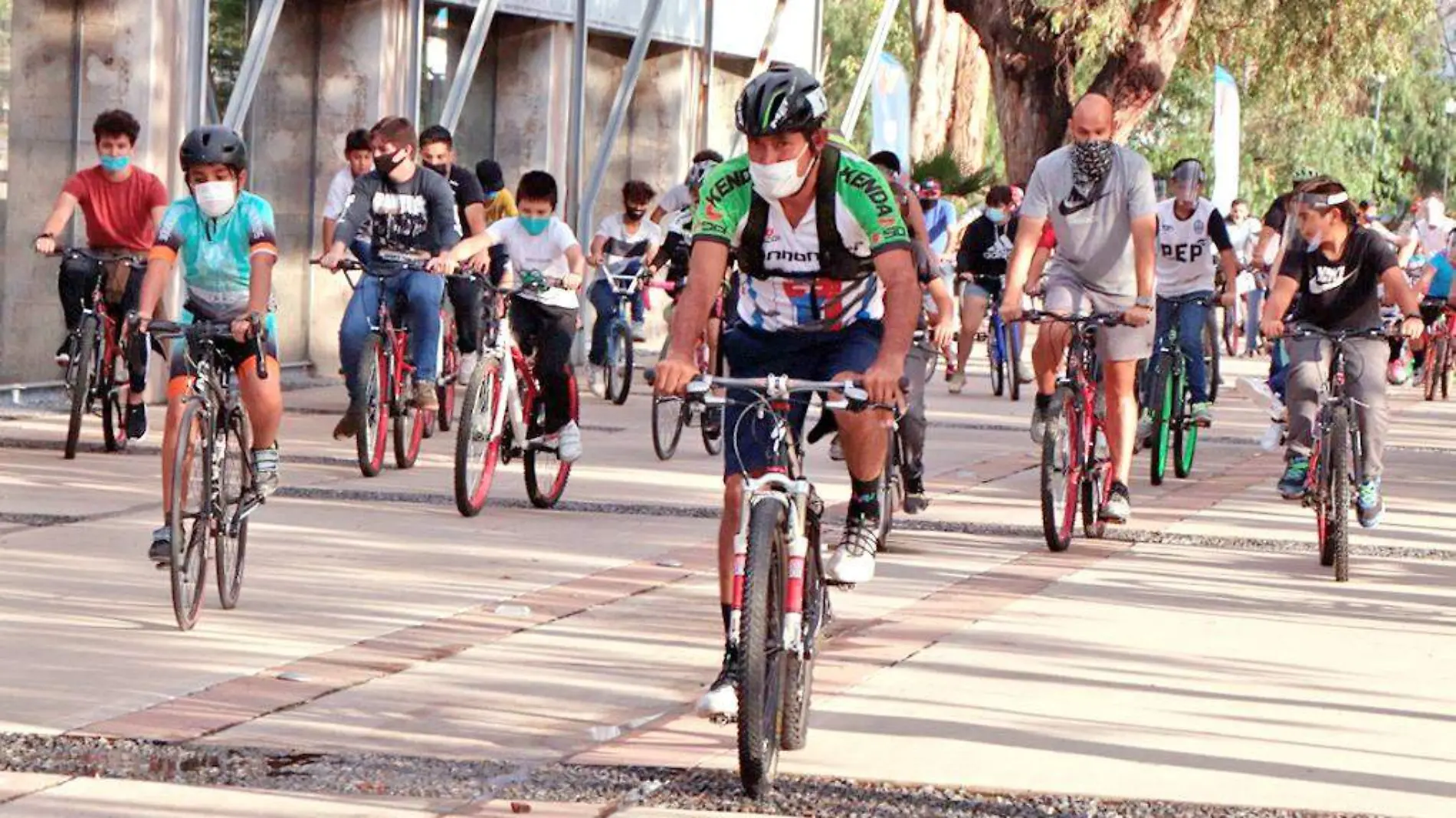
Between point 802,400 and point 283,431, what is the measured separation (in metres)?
10.0

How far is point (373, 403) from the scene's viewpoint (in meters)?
14.4

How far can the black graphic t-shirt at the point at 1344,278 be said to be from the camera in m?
12.4

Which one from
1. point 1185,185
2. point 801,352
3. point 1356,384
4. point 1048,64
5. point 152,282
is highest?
point 1048,64

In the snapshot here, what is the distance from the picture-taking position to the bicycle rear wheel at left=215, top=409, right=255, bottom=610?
368 inches

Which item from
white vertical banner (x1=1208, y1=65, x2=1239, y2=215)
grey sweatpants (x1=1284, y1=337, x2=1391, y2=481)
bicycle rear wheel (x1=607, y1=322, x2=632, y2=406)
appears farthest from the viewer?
white vertical banner (x1=1208, y1=65, x2=1239, y2=215)

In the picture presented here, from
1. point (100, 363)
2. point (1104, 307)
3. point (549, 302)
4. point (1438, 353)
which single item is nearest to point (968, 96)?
point (1438, 353)

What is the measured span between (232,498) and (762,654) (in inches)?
132

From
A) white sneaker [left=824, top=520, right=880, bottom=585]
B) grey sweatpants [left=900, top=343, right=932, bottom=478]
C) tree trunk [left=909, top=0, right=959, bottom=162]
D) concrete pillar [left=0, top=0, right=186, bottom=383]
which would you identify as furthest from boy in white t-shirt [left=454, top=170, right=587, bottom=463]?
tree trunk [left=909, top=0, right=959, bottom=162]

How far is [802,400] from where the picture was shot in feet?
24.3

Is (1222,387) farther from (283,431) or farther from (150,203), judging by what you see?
(150,203)

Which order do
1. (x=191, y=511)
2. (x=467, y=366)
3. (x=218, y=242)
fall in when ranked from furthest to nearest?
(x=467, y=366) → (x=218, y=242) → (x=191, y=511)

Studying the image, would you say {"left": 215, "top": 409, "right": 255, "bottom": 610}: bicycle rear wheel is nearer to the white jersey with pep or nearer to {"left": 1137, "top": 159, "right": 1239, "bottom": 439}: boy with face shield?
{"left": 1137, "top": 159, "right": 1239, "bottom": 439}: boy with face shield

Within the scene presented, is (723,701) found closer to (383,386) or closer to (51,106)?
(383,386)

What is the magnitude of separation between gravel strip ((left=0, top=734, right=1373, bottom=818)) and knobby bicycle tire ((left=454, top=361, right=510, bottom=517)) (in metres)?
5.49
